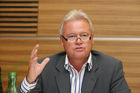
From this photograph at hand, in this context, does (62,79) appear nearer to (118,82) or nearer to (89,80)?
(89,80)

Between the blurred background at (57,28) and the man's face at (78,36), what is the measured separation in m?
1.55

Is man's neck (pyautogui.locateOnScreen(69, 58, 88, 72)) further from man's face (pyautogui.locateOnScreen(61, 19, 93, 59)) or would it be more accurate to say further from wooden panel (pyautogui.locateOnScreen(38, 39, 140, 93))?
wooden panel (pyautogui.locateOnScreen(38, 39, 140, 93))

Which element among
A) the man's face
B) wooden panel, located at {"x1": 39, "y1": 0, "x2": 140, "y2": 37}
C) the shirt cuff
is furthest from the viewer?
wooden panel, located at {"x1": 39, "y1": 0, "x2": 140, "y2": 37}

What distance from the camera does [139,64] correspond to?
3.34 metres

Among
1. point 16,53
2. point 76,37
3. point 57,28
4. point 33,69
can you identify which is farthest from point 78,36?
point 16,53

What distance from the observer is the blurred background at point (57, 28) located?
10.9 feet

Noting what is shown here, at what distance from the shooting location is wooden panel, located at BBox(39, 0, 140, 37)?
10.9 ft

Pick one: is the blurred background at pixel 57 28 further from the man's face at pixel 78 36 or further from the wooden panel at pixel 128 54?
the man's face at pixel 78 36

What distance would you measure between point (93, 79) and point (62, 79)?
247mm

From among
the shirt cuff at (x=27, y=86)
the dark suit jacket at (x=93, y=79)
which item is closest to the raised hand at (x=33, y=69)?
the shirt cuff at (x=27, y=86)

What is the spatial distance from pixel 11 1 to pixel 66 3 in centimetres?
82

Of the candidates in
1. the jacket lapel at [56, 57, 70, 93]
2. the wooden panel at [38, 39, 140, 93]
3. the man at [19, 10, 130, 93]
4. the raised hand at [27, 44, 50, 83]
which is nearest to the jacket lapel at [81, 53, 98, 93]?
the man at [19, 10, 130, 93]

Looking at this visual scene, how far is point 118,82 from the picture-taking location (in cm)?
186

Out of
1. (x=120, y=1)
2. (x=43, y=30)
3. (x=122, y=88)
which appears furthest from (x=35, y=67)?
(x=120, y=1)
